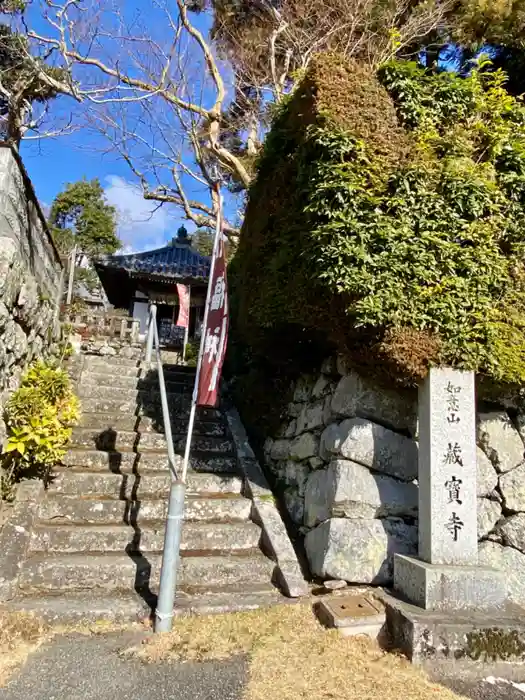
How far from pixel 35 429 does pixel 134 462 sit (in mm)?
1164

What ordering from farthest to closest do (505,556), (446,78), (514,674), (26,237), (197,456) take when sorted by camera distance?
(197,456), (26,237), (446,78), (505,556), (514,674)

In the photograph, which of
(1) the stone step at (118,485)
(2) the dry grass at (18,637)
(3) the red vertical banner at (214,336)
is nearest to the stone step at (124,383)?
(1) the stone step at (118,485)

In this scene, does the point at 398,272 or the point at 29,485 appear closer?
the point at 398,272

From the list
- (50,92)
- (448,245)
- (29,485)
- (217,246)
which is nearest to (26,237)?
(217,246)

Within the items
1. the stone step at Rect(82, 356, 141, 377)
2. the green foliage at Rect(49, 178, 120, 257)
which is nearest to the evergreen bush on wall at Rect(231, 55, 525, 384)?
the stone step at Rect(82, 356, 141, 377)

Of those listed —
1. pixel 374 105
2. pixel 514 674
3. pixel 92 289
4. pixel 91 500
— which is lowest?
pixel 514 674

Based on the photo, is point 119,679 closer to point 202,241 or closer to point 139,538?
point 139,538

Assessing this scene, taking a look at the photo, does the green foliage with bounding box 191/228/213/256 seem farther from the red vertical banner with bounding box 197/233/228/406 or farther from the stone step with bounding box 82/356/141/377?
the red vertical banner with bounding box 197/233/228/406

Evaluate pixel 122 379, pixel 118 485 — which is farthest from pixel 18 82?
pixel 118 485

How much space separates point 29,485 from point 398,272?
12.6ft

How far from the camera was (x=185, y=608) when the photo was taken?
135 inches

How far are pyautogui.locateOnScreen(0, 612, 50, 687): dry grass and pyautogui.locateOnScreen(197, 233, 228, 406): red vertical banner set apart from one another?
6.72 feet

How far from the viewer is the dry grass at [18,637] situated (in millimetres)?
2781

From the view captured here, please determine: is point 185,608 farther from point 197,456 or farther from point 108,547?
point 197,456
